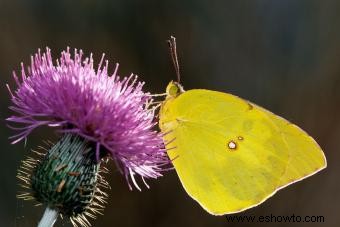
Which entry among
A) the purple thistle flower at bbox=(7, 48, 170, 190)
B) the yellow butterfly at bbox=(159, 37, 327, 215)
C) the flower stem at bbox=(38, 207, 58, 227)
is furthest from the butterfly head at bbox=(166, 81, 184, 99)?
the flower stem at bbox=(38, 207, 58, 227)

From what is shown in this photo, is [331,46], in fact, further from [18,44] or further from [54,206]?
[54,206]

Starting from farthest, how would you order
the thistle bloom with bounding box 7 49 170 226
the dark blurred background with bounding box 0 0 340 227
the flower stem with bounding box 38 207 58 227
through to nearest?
the dark blurred background with bounding box 0 0 340 227 < the thistle bloom with bounding box 7 49 170 226 < the flower stem with bounding box 38 207 58 227

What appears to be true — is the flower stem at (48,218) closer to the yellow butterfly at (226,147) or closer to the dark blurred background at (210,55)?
the yellow butterfly at (226,147)

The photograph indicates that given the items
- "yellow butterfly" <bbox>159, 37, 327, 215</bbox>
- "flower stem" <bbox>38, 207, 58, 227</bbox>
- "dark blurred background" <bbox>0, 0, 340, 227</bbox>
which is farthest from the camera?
"dark blurred background" <bbox>0, 0, 340, 227</bbox>

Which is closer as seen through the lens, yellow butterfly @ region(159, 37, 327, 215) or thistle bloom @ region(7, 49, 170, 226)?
thistle bloom @ region(7, 49, 170, 226)

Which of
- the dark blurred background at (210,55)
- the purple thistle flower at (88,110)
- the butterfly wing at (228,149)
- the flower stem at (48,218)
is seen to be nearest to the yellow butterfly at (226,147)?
the butterfly wing at (228,149)

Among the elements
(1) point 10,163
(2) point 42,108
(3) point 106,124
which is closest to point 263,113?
(3) point 106,124

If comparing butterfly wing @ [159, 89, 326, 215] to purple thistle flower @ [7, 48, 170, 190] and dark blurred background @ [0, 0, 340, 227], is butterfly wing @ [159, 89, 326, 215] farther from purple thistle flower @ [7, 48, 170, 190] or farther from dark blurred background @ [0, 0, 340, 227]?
dark blurred background @ [0, 0, 340, 227]

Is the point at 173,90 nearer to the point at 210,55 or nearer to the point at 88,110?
the point at 88,110
